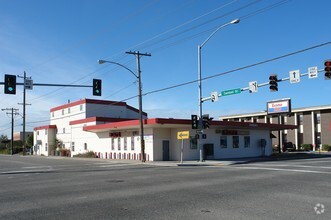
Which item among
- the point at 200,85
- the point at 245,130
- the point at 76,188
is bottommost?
the point at 76,188

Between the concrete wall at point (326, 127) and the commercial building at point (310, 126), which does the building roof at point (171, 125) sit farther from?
the commercial building at point (310, 126)

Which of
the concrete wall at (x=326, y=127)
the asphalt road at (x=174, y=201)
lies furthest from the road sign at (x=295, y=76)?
the concrete wall at (x=326, y=127)

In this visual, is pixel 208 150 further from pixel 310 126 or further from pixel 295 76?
pixel 310 126

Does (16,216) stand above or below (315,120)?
below

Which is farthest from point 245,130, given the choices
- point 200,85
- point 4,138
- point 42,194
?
point 4,138

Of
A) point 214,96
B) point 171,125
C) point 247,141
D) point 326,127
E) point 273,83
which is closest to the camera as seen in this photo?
point 273,83

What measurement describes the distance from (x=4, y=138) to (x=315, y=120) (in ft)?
366

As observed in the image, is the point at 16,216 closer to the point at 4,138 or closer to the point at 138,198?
the point at 138,198

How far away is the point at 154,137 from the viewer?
123 ft

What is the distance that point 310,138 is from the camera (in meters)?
66.9

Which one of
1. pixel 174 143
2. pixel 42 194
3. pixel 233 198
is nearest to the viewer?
pixel 233 198

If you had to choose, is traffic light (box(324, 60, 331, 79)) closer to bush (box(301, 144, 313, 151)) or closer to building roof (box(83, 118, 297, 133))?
building roof (box(83, 118, 297, 133))

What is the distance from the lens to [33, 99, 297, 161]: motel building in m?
37.7

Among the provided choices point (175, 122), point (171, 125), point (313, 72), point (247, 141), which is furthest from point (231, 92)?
point (247, 141)
